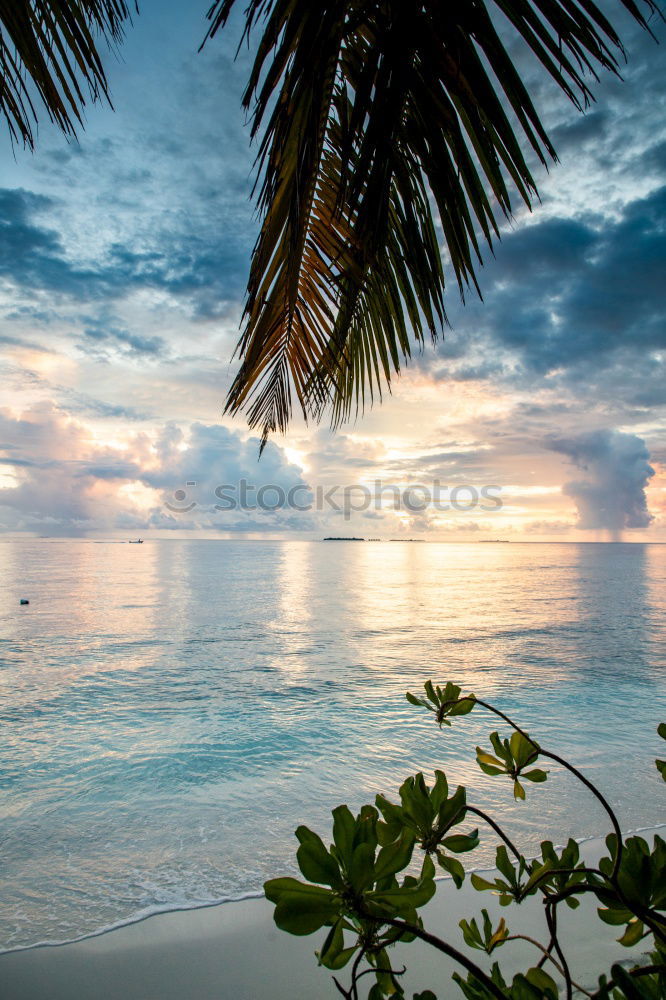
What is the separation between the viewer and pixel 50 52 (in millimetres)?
A: 1404

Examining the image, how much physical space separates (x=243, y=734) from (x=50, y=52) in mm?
5662

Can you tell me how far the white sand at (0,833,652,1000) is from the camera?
2260 millimetres

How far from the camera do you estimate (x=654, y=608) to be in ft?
55.0

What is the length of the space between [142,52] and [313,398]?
4.48ft

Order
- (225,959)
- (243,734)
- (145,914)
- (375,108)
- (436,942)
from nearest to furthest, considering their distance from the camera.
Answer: (436,942) → (375,108) → (225,959) → (145,914) → (243,734)

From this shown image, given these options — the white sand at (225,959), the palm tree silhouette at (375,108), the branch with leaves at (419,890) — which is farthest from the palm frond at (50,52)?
the white sand at (225,959)

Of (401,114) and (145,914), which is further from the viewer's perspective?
(145,914)

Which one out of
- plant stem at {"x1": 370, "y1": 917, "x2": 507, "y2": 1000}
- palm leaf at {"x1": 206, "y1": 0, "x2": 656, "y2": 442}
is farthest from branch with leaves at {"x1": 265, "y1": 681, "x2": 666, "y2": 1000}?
palm leaf at {"x1": 206, "y1": 0, "x2": 656, "y2": 442}

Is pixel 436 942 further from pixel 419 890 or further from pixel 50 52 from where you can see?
pixel 50 52

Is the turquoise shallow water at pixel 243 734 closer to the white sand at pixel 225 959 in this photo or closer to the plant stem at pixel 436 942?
the white sand at pixel 225 959

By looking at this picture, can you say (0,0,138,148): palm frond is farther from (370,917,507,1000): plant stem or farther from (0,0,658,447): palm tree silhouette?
(370,917,507,1000): plant stem

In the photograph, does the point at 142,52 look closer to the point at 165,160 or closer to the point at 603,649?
the point at 165,160

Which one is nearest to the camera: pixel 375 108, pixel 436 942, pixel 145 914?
pixel 436 942

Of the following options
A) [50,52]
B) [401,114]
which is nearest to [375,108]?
[401,114]
